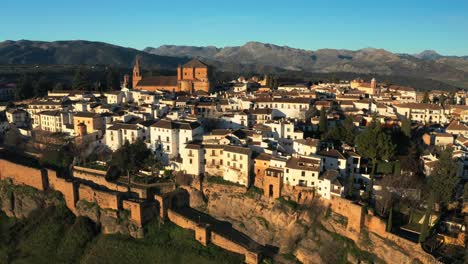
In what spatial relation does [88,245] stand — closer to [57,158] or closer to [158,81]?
[57,158]

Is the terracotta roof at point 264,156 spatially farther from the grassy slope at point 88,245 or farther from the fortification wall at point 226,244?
the grassy slope at point 88,245

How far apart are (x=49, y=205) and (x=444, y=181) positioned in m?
29.4

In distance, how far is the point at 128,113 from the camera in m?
42.0

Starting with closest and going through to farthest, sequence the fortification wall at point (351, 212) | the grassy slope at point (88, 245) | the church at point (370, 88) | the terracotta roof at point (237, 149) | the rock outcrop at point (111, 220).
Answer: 1. the fortification wall at point (351, 212)
2. the grassy slope at point (88, 245)
3. the rock outcrop at point (111, 220)
4. the terracotta roof at point (237, 149)
5. the church at point (370, 88)

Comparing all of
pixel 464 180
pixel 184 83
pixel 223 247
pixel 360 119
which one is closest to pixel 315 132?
pixel 360 119

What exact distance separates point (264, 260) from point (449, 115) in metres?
33.4

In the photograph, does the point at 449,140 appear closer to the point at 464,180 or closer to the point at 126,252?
the point at 464,180

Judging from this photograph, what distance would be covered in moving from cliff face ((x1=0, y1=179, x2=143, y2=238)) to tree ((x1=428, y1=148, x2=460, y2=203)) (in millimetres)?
20339

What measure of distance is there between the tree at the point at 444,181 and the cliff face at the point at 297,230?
4.98 m

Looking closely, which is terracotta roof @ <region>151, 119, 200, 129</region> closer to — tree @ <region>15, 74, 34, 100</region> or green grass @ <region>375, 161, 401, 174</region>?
green grass @ <region>375, 161, 401, 174</region>

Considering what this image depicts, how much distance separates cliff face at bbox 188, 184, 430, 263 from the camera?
23.3m

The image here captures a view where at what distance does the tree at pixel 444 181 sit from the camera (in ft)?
82.0

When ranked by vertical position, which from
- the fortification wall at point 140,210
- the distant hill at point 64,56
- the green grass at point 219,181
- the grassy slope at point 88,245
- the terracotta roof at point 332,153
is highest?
the distant hill at point 64,56

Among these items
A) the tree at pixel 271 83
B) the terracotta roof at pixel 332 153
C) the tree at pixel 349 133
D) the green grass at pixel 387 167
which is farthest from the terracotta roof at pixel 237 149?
the tree at pixel 271 83
